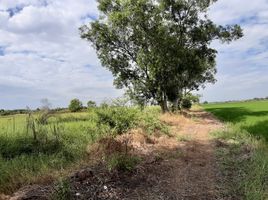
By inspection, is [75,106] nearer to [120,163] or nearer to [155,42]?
[155,42]

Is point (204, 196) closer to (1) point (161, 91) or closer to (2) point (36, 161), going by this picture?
(2) point (36, 161)

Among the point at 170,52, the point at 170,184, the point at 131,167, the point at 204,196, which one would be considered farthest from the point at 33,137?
the point at 170,52

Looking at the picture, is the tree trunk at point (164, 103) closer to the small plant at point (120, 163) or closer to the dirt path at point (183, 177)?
the dirt path at point (183, 177)

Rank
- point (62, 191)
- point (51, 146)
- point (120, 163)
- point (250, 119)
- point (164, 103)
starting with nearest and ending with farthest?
point (62, 191), point (120, 163), point (51, 146), point (250, 119), point (164, 103)

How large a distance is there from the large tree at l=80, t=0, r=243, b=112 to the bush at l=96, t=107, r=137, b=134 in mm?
13954

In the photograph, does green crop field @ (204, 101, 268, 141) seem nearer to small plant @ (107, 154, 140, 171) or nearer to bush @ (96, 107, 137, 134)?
bush @ (96, 107, 137, 134)

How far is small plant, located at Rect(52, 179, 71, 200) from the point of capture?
616 cm

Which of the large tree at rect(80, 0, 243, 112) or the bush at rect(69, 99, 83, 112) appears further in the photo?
the bush at rect(69, 99, 83, 112)

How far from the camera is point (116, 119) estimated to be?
1575cm

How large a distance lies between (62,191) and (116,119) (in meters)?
9.57

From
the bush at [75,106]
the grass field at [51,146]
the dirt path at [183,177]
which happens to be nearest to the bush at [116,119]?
the grass field at [51,146]

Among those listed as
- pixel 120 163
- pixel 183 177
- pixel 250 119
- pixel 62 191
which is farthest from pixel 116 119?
pixel 250 119

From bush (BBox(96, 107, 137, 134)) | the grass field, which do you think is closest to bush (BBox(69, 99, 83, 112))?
the grass field

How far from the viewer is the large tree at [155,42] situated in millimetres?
29859
